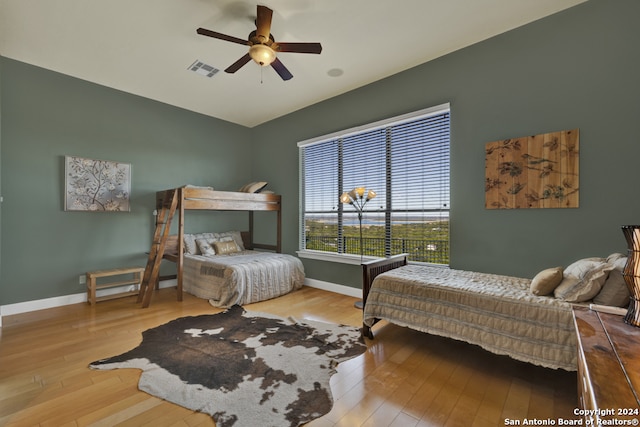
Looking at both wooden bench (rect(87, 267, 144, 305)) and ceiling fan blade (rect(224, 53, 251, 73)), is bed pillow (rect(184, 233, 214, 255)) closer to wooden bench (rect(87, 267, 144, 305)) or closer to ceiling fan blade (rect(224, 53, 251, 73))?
wooden bench (rect(87, 267, 144, 305))

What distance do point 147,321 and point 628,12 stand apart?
17.9 feet

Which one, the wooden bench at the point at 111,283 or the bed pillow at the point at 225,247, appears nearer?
the wooden bench at the point at 111,283

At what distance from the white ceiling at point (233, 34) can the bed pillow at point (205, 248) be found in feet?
8.07

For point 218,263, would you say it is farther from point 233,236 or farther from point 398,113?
point 398,113

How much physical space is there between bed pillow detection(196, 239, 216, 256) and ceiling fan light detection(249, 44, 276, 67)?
3249mm

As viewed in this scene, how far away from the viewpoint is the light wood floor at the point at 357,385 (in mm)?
1693

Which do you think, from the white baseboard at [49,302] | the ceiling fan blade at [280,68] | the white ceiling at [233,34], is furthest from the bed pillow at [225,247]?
the ceiling fan blade at [280,68]

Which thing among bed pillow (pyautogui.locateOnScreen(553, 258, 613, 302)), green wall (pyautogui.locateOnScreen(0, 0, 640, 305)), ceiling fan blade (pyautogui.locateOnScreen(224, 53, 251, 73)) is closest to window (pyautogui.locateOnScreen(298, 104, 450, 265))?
green wall (pyautogui.locateOnScreen(0, 0, 640, 305))

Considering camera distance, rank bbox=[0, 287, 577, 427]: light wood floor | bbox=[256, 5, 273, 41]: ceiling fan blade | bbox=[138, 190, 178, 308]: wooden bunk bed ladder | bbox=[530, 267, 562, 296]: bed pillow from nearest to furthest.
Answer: bbox=[0, 287, 577, 427]: light wood floor
bbox=[530, 267, 562, 296]: bed pillow
bbox=[256, 5, 273, 41]: ceiling fan blade
bbox=[138, 190, 178, 308]: wooden bunk bed ladder

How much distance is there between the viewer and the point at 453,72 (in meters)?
3.36

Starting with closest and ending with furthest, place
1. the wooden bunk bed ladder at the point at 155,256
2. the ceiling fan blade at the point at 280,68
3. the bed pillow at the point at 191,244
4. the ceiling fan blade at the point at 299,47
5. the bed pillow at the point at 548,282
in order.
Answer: the bed pillow at the point at 548,282 → the ceiling fan blade at the point at 299,47 → the ceiling fan blade at the point at 280,68 → the wooden bunk bed ladder at the point at 155,256 → the bed pillow at the point at 191,244

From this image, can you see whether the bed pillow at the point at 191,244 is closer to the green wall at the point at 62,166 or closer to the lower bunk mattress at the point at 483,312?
the green wall at the point at 62,166

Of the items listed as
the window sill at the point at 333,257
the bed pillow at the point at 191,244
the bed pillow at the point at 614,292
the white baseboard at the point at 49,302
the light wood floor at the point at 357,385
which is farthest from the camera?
the bed pillow at the point at 191,244

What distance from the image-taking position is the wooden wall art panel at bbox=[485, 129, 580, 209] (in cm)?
263
